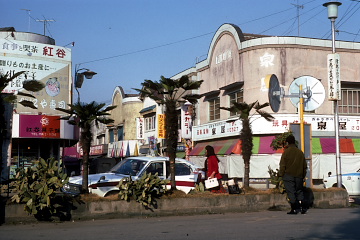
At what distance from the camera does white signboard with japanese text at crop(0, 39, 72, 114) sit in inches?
1121

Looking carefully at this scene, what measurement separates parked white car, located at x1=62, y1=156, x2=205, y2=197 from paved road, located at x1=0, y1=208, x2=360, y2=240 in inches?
122

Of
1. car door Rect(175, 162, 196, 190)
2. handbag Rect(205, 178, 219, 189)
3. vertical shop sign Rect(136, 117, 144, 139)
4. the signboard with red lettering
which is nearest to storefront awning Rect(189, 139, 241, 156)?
the signboard with red lettering

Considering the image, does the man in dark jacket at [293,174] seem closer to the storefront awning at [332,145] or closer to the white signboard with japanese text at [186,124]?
the storefront awning at [332,145]

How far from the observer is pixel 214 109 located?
3953 cm

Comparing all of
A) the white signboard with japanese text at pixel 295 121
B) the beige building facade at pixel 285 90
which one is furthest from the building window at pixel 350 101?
the white signboard with japanese text at pixel 295 121

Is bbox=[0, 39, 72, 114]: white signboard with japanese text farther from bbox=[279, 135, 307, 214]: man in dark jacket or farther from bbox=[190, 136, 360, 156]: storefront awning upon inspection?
bbox=[279, 135, 307, 214]: man in dark jacket

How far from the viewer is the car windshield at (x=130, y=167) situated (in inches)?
616

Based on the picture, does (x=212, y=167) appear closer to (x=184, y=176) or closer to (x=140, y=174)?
(x=184, y=176)

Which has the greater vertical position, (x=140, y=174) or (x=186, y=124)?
(x=186, y=124)

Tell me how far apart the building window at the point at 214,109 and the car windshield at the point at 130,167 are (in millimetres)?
23138

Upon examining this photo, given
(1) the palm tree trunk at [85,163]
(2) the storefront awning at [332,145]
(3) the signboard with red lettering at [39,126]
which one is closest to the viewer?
(1) the palm tree trunk at [85,163]

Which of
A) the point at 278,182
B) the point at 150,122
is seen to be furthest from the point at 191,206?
the point at 150,122

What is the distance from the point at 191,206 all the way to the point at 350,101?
82.1 feet

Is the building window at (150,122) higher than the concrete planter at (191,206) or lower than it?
higher
